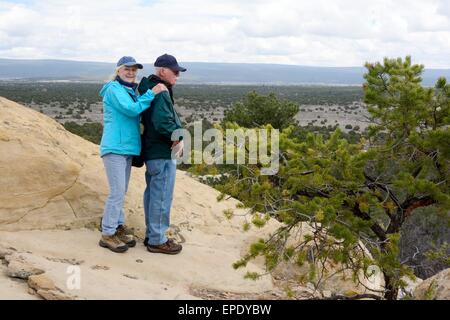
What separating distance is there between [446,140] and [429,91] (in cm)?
62

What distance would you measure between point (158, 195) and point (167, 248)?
0.62m

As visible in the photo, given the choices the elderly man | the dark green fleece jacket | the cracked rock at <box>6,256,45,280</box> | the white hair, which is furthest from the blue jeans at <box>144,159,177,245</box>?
the cracked rock at <box>6,256,45,280</box>

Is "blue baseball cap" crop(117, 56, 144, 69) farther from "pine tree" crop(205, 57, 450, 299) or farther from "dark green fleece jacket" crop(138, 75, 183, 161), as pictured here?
"pine tree" crop(205, 57, 450, 299)

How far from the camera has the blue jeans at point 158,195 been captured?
5656mm

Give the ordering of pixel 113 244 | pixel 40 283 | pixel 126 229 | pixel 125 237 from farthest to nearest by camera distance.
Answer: pixel 126 229 < pixel 125 237 < pixel 113 244 < pixel 40 283

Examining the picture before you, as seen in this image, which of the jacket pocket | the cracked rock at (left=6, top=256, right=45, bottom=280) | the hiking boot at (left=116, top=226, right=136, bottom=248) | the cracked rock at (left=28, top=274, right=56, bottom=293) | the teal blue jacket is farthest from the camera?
the hiking boot at (left=116, top=226, right=136, bottom=248)

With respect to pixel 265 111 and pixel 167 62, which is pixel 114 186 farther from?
pixel 265 111

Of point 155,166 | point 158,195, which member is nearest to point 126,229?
point 158,195

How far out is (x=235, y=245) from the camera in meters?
6.93

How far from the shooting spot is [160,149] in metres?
5.58

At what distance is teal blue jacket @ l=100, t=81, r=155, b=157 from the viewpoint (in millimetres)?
5297

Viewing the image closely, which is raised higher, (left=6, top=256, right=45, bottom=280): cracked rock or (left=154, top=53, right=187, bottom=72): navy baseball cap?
(left=154, top=53, right=187, bottom=72): navy baseball cap

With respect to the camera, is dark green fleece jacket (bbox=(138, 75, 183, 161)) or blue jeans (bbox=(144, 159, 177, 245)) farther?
blue jeans (bbox=(144, 159, 177, 245))
